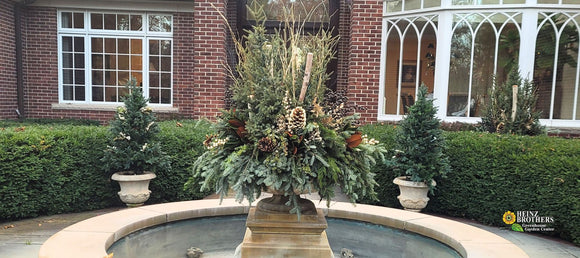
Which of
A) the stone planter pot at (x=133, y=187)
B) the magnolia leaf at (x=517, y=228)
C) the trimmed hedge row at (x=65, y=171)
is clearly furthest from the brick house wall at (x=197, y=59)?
the magnolia leaf at (x=517, y=228)

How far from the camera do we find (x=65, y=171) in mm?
5145

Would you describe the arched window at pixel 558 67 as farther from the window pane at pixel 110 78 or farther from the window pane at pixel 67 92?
the window pane at pixel 67 92

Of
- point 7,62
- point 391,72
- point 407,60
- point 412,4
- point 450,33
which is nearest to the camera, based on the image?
point 450,33

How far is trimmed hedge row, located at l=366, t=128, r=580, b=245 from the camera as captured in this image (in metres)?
4.46

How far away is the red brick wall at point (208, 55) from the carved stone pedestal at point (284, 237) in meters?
5.80

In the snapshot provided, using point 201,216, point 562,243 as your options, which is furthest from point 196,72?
point 562,243

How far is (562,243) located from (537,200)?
0.52 metres

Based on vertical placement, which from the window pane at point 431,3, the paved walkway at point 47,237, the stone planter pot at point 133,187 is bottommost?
the paved walkway at point 47,237

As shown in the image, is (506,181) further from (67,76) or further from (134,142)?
(67,76)

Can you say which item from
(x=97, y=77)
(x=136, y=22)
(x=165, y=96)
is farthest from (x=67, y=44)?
(x=165, y=96)

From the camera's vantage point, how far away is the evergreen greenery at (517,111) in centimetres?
580

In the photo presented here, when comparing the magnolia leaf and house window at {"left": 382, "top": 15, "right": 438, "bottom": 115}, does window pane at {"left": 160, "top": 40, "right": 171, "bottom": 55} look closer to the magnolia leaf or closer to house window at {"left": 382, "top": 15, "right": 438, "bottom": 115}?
house window at {"left": 382, "top": 15, "right": 438, "bottom": 115}

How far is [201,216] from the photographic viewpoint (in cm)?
340

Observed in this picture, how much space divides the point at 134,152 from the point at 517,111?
18.1 feet
